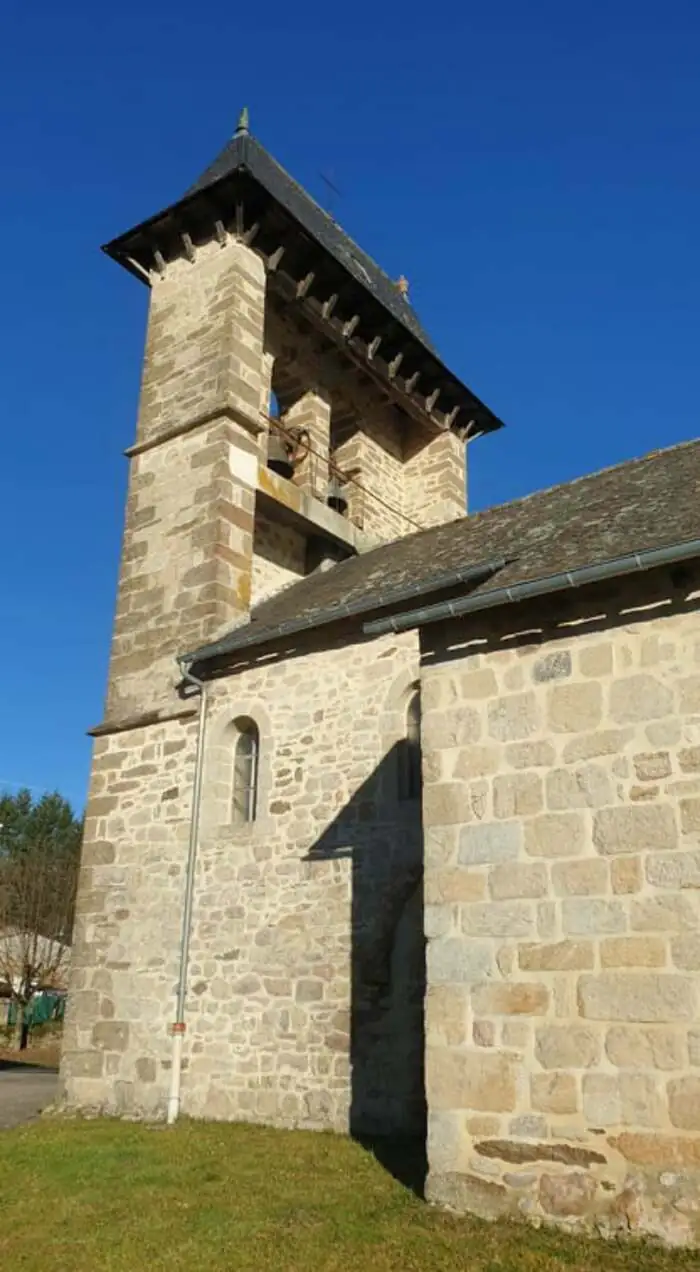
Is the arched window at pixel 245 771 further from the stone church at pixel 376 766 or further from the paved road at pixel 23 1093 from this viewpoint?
the paved road at pixel 23 1093

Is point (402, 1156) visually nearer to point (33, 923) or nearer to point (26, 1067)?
point (26, 1067)

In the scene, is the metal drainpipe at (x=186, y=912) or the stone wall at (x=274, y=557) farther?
the stone wall at (x=274, y=557)

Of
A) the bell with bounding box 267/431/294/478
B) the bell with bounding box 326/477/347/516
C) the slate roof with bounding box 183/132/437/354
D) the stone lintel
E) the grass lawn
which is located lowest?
the grass lawn

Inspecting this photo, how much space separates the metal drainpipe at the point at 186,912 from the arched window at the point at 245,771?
1.17ft

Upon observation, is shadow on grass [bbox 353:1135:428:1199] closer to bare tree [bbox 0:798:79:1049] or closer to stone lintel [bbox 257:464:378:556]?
stone lintel [bbox 257:464:378:556]

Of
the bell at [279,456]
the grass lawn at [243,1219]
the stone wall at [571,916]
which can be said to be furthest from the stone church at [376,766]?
the grass lawn at [243,1219]

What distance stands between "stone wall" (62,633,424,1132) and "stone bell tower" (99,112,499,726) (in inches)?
51.0

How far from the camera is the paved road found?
973 cm

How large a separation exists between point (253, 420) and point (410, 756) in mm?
5326

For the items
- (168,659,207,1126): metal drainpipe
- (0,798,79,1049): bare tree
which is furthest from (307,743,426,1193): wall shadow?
(0,798,79,1049): bare tree

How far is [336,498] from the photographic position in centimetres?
1348

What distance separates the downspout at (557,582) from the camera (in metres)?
4.76

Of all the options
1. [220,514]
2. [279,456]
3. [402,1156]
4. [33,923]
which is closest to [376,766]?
[402,1156]

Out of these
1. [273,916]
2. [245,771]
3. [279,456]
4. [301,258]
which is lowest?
[273,916]
